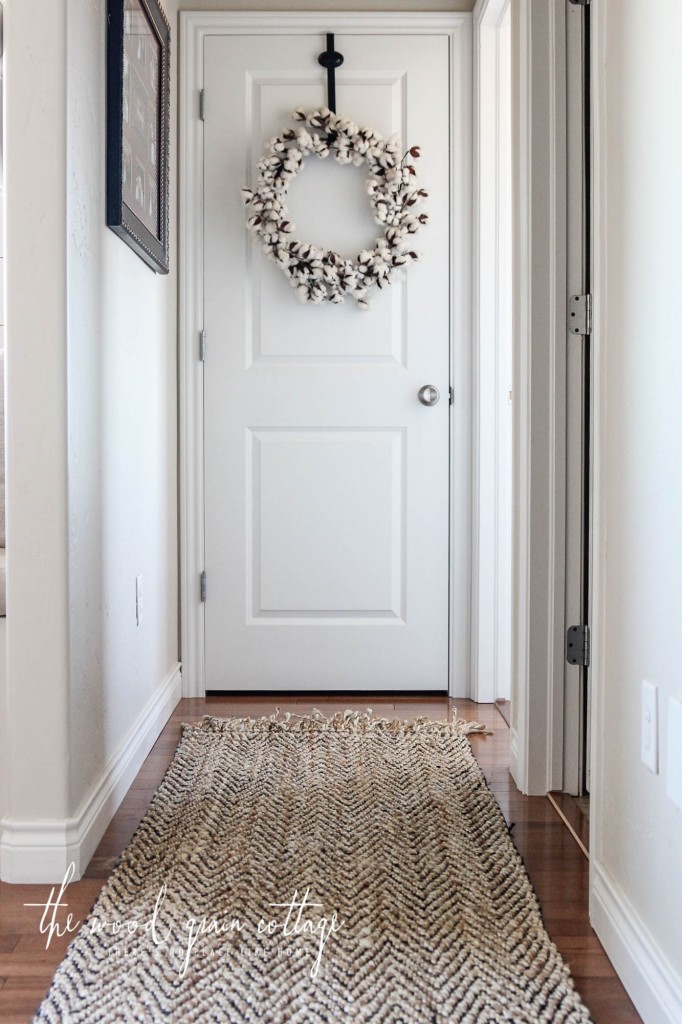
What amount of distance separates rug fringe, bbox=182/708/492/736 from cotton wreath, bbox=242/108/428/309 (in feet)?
4.11

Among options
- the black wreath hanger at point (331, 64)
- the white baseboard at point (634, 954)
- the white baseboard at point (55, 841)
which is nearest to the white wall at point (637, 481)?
the white baseboard at point (634, 954)

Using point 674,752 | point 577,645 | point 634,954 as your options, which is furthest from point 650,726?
point 577,645

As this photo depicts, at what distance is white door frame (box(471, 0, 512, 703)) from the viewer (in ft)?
9.39

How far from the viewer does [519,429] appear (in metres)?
2.14

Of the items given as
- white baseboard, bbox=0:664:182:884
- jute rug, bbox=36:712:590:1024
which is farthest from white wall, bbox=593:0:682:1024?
white baseboard, bbox=0:664:182:884

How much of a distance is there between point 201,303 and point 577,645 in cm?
160

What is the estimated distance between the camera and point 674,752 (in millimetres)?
1186

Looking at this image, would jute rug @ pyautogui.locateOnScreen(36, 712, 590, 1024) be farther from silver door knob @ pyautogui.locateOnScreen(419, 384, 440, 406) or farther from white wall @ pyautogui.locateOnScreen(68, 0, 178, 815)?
silver door knob @ pyautogui.locateOnScreen(419, 384, 440, 406)

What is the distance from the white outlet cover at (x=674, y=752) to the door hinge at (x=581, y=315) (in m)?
1.04

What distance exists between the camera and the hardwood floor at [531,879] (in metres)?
1.30

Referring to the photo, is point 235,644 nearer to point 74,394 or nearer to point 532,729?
point 532,729

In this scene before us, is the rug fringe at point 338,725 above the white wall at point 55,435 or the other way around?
the other way around

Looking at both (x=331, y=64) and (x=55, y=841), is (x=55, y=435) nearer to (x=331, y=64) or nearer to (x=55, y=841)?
(x=55, y=841)

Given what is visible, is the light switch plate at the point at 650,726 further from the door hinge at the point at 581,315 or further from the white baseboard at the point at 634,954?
the door hinge at the point at 581,315
